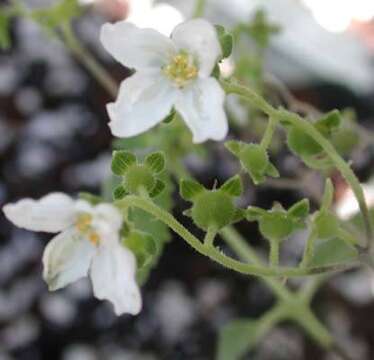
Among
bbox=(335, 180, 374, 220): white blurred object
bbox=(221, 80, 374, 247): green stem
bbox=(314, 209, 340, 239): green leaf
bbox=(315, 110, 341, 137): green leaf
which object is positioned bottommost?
bbox=(335, 180, 374, 220): white blurred object

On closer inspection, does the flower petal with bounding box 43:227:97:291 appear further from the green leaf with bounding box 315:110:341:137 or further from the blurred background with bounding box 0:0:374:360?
the blurred background with bounding box 0:0:374:360

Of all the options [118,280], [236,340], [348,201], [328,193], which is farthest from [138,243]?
[348,201]

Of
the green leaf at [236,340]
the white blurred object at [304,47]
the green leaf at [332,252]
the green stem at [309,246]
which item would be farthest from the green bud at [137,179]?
the white blurred object at [304,47]

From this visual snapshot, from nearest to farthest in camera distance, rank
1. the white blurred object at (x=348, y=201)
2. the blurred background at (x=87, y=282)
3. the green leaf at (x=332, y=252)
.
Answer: the green leaf at (x=332, y=252), the white blurred object at (x=348, y=201), the blurred background at (x=87, y=282)

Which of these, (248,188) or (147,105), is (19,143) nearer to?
(248,188)

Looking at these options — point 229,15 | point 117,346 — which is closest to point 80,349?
point 117,346

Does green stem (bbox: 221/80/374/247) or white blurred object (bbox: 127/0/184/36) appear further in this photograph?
white blurred object (bbox: 127/0/184/36)

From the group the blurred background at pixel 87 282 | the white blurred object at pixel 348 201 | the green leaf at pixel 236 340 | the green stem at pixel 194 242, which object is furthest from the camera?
the blurred background at pixel 87 282

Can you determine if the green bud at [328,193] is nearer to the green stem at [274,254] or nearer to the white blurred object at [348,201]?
the green stem at [274,254]

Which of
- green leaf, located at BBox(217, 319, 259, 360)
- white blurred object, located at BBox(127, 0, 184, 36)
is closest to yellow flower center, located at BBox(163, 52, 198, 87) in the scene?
green leaf, located at BBox(217, 319, 259, 360)
